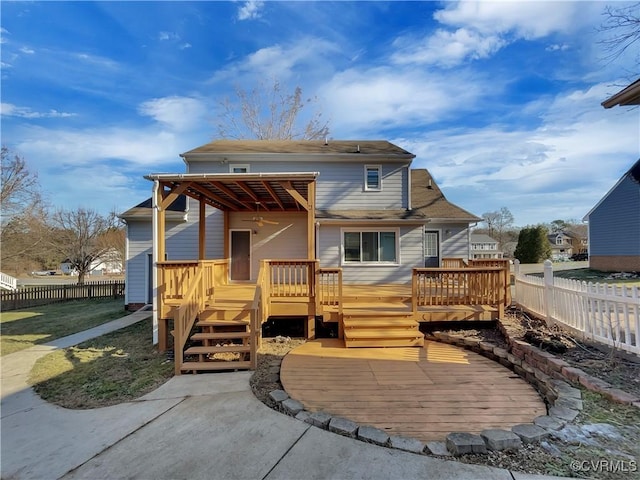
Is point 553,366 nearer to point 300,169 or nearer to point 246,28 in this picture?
point 300,169

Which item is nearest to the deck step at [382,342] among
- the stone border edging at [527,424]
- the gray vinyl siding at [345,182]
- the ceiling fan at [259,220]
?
the stone border edging at [527,424]

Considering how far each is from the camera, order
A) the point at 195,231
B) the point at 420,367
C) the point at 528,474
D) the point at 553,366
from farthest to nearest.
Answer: the point at 195,231 < the point at 420,367 < the point at 553,366 < the point at 528,474

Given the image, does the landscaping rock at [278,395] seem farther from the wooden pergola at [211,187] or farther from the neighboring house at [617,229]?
the neighboring house at [617,229]

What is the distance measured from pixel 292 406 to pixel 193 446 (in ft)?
3.61

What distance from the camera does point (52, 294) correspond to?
16.3m

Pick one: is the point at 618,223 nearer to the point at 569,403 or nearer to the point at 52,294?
the point at 569,403

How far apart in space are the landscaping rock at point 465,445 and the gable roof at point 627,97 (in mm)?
5340

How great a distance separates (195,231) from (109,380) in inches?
276

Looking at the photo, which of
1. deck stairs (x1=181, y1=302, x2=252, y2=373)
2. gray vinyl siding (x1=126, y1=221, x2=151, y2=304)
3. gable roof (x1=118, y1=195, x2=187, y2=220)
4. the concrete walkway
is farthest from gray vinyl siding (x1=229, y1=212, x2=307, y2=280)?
the concrete walkway

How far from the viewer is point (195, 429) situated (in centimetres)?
309

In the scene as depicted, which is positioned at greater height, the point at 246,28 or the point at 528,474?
the point at 246,28

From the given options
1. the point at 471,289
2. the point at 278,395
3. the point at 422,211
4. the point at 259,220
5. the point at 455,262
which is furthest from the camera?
the point at 422,211

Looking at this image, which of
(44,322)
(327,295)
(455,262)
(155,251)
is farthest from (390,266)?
(44,322)

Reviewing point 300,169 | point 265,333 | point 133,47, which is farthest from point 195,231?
point 133,47
